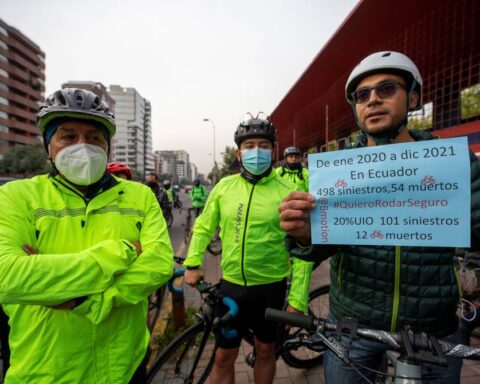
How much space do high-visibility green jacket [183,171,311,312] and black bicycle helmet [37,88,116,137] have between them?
1141 millimetres

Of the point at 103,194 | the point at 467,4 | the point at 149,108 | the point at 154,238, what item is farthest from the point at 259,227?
the point at 149,108

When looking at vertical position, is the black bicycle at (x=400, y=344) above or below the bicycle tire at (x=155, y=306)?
above

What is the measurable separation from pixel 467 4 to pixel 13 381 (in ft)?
22.4

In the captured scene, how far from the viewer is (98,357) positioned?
137 cm

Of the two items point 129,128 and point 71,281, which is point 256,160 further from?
point 129,128

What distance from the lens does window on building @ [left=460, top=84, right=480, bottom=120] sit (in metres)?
4.08

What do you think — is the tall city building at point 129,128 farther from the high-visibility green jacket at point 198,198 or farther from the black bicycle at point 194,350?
the black bicycle at point 194,350

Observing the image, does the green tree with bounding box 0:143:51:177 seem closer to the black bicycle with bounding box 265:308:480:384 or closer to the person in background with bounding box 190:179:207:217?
the person in background with bounding box 190:179:207:217

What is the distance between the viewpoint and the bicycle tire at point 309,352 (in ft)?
8.77

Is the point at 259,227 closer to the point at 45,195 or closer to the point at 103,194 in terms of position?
the point at 103,194

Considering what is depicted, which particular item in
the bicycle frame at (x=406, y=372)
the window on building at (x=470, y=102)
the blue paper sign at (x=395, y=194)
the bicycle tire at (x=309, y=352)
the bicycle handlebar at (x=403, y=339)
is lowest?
the bicycle tire at (x=309, y=352)

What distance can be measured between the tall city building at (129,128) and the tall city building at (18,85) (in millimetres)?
47439

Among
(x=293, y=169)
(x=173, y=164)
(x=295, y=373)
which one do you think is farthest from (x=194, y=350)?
(x=173, y=164)

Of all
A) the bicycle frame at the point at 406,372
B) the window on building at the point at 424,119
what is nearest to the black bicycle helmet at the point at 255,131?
the bicycle frame at the point at 406,372
